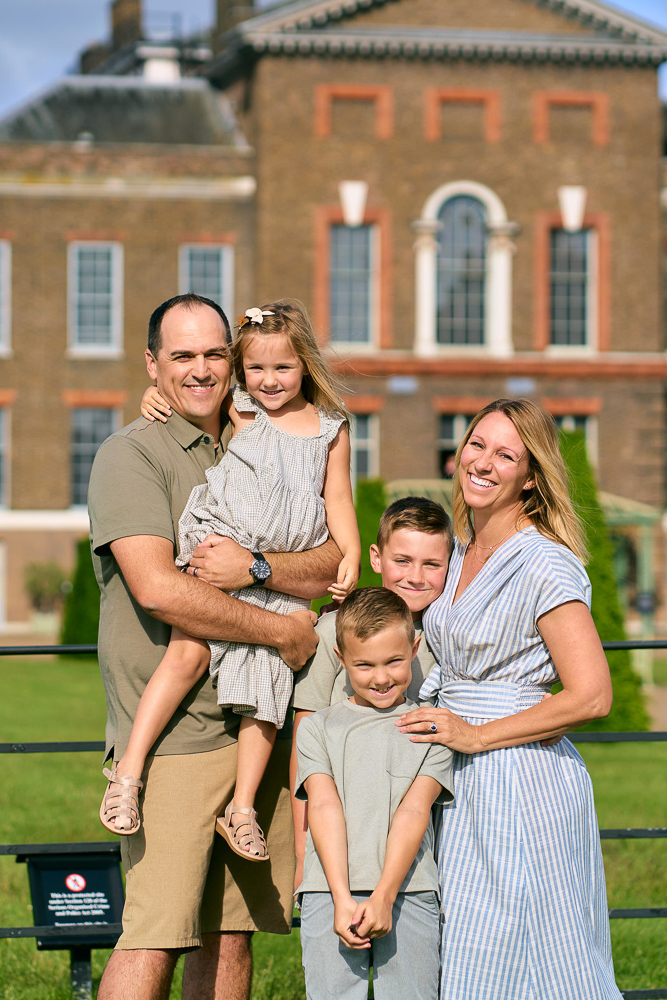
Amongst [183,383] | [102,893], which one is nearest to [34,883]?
[102,893]

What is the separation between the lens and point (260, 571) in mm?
3283

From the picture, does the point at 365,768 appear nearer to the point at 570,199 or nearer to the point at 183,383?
the point at 183,383

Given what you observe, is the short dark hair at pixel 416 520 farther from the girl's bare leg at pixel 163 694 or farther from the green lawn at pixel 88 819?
the green lawn at pixel 88 819

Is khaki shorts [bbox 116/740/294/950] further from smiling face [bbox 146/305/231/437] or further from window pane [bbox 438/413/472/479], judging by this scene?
window pane [bbox 438/413/472/479]

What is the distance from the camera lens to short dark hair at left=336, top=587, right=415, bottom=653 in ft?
9.93

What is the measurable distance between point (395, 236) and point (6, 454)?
1033cm

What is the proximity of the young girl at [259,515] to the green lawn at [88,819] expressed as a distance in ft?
6.16

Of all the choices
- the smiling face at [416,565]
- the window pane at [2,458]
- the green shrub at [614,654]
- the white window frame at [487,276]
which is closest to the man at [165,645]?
the smiling face at [416,565]

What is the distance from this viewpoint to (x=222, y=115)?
28172mm

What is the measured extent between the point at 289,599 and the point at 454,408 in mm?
23567

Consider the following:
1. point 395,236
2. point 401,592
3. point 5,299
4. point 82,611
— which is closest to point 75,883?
point 401,592

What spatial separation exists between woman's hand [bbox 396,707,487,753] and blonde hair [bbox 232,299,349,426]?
109cm

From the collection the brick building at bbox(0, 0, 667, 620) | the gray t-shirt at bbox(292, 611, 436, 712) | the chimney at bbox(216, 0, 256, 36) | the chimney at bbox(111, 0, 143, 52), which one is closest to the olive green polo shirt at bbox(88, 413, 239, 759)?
the gray t-shirt at bbox(292, 611, 436, 712)

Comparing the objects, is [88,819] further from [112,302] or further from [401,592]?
[112,302]
